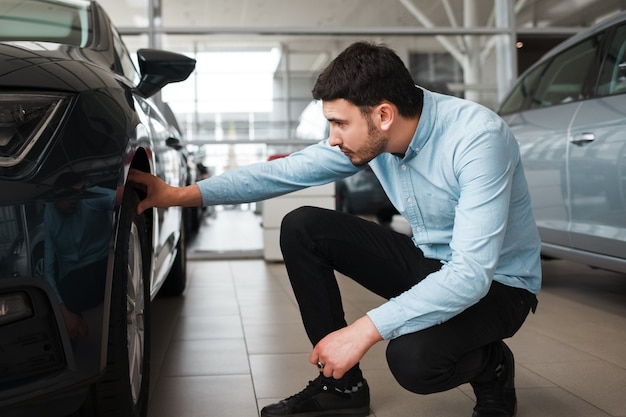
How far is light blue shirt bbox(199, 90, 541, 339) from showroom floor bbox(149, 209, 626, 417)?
0.48m

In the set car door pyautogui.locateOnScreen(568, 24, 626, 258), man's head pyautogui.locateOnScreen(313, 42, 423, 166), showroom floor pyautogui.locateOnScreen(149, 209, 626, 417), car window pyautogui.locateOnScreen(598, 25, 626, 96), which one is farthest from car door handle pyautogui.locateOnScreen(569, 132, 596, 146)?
man's head pyautogui.locateOnScreen(313, 42, 423, 166)

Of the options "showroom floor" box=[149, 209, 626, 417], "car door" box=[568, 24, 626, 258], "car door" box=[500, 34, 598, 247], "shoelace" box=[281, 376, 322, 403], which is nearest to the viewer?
"shoelace" box=[281, 376, 322, 403]

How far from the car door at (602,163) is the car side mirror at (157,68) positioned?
1768 millimetres

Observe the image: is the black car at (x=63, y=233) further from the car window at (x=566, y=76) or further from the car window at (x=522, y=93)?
the car window at (x=522, y=93)

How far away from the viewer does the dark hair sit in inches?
72.6

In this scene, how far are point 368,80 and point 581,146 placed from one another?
2.09m

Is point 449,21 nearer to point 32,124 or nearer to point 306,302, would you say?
point 306,302

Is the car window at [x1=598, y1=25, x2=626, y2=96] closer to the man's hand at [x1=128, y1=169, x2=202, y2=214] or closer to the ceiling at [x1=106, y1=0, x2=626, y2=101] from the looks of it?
the man's hand at [x1=128, y1=169, x2=202, y2=214]

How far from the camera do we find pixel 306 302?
2227mm

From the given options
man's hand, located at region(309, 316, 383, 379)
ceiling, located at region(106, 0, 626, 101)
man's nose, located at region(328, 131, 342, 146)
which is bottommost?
man's hand, located at region(309, 316, 383, 379)

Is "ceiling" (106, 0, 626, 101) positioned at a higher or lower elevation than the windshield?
higher

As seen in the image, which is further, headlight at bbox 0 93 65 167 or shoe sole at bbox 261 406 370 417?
shoe sole at bbox 261 406 370 417

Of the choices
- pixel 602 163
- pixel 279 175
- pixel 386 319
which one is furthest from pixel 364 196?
pixel 386 319

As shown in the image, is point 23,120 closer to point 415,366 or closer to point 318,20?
point 415,366
